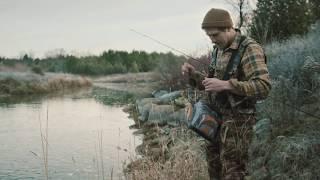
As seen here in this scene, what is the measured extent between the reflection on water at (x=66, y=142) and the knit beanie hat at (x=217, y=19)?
3167 millimetres

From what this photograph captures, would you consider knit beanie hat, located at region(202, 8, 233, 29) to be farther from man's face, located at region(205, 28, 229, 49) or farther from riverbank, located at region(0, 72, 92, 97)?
riverbank, located at region(0, 72, 92, 97)

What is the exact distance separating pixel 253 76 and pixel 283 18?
53.7ft

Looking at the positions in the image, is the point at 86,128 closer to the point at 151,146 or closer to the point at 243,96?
the point at 151,146

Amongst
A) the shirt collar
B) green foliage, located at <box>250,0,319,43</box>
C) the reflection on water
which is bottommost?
the reflection on water

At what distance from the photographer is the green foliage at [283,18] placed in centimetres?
1941

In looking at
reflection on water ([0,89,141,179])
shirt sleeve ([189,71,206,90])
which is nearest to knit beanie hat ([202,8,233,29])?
shirt sleeve ([189,71,206,90])

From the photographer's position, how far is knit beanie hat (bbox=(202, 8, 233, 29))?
4.27 metres

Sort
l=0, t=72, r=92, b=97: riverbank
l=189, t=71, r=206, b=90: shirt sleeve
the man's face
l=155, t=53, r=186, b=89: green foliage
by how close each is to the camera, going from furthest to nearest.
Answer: l=0, t=72, r=92, b=97: riverbank
l=155, t=53, r=186, b=89: green foliage
l=189, t=71, r=206, b=90: shirt sleeve
the man's face

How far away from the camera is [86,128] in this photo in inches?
613

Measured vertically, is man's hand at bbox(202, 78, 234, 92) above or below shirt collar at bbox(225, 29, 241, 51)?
below

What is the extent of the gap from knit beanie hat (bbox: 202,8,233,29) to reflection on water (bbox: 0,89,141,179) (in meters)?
3.17

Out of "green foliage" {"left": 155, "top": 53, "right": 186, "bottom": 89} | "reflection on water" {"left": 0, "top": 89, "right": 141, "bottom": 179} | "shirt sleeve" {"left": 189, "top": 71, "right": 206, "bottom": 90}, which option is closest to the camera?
"shirt sleeve" {"left": 189, "top": 71, "right": 206, "bottom": 90}

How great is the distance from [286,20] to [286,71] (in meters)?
11.5

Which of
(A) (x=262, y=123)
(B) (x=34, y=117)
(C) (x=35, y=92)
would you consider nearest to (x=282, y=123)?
(A) (x=262, y=123)
